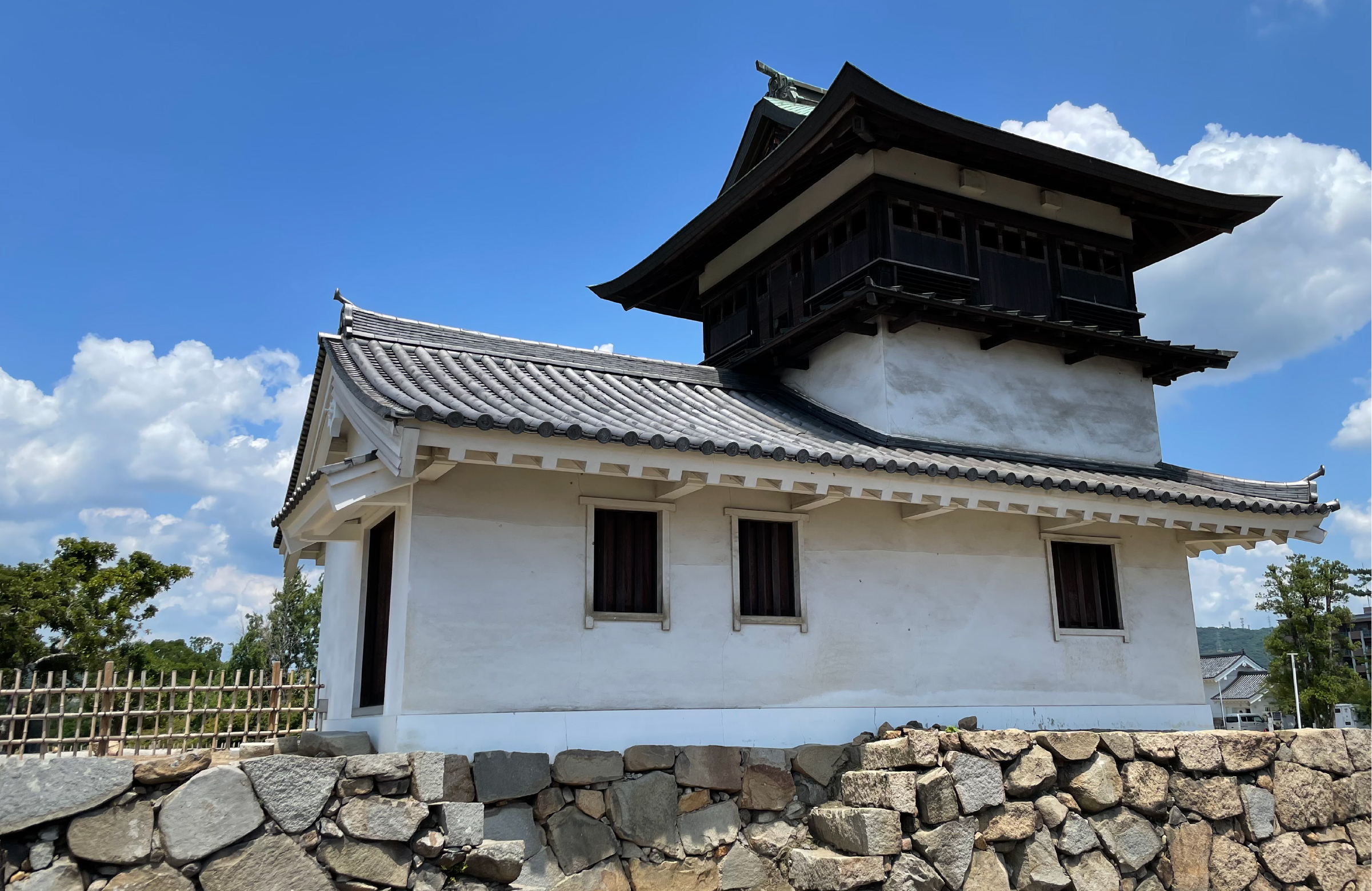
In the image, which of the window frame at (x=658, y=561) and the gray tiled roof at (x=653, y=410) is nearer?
the gray tiled roof at (x=653, y=410)

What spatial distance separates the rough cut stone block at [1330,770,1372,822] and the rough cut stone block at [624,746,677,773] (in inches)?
278

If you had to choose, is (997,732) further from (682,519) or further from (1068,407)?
(1068,407)

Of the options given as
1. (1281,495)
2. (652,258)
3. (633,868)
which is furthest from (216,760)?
(1281,495)

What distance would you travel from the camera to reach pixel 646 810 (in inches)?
303

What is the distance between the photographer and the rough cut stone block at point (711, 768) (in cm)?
795

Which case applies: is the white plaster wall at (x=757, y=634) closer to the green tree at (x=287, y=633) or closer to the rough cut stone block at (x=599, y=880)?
the rough cut stone block at (x=599, y=880)

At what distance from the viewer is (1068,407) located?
11867 millimetres

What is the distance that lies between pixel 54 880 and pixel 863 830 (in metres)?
5.58

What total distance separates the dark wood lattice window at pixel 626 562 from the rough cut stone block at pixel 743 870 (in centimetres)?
209

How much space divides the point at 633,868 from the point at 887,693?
301 centimetres

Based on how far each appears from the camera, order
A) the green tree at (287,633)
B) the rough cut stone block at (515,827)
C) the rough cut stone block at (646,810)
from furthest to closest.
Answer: the green tree at (287,633)
the rough cut stone block at (646,810)
the rough cut stone block at (515,827)

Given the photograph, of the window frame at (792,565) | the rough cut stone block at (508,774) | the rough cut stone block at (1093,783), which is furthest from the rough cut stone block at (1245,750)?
the rough cut stone block at (508,774)

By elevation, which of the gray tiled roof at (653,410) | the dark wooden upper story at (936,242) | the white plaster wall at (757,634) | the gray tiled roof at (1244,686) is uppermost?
the dark wooden upper story at (936,242)

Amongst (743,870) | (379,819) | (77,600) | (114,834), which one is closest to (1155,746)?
(743,870)
